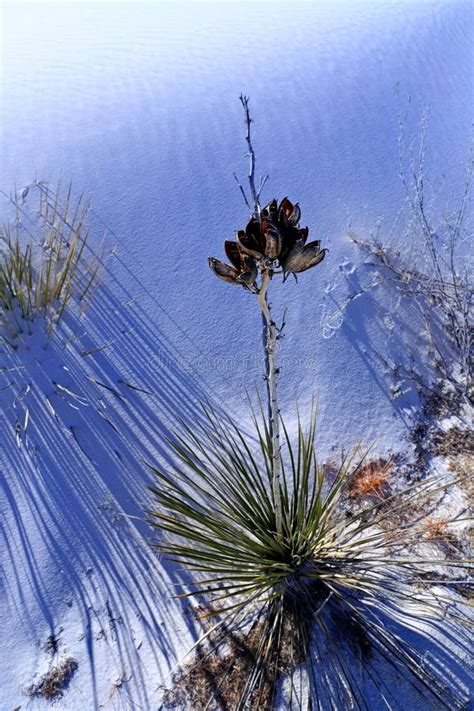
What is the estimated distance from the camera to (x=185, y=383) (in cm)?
248

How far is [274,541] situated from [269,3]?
4.27m

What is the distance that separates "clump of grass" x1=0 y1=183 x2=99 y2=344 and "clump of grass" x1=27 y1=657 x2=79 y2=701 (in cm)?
128

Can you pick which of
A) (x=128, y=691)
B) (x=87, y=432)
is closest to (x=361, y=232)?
(x=87, y=432)

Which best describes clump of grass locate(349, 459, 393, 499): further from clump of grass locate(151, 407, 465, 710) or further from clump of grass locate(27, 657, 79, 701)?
clump of grass locate(27, 657, 79, 701)

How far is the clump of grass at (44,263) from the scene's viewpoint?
2.49 m

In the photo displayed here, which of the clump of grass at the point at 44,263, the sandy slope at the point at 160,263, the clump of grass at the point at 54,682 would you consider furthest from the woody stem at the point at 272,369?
the clump of grass at the point at 44,263

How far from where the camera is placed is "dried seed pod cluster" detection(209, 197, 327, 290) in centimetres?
125

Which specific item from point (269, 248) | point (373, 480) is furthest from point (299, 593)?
point (269, 248)

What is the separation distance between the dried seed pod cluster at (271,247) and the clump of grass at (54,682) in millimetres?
1320

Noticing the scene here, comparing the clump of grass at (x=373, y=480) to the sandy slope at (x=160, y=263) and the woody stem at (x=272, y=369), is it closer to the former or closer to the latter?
the sandy slope at (x=160, y=263)

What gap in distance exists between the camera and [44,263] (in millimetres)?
2674

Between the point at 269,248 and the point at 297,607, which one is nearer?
the point at 269,248

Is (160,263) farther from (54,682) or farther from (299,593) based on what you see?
(54,682)

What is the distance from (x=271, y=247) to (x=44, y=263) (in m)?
1.73
